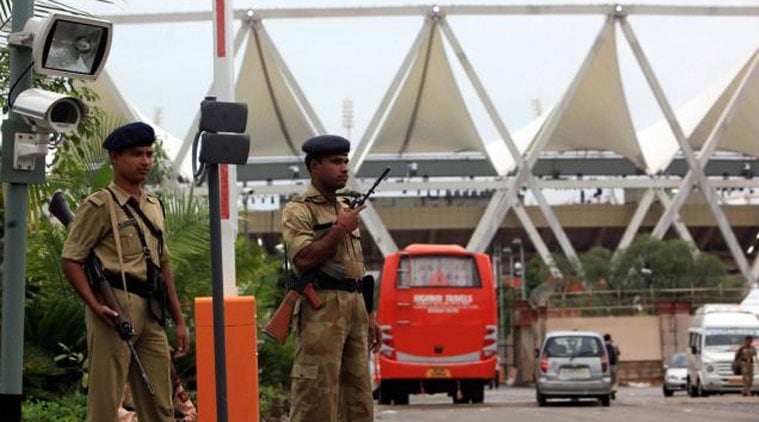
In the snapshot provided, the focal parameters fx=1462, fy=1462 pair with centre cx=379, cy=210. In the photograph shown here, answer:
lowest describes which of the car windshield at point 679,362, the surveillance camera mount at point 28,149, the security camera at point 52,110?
the car windshield at point 679,362

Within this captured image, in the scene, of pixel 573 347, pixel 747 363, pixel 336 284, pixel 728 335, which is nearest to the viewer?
pixel 336 284

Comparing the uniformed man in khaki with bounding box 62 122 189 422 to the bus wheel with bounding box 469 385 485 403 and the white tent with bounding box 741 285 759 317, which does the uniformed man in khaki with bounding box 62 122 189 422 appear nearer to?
the bus wheel with bounding box 469 385 485 403

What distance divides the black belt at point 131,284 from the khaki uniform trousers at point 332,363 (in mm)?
838

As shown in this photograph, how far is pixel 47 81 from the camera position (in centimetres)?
1120

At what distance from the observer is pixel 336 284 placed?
7016mm

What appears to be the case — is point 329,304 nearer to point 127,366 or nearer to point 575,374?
point 127,366

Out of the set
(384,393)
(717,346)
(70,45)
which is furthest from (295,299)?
(717,346)

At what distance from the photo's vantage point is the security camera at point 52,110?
6.33 meters

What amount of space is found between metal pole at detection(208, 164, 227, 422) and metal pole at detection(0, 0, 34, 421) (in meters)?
0.93

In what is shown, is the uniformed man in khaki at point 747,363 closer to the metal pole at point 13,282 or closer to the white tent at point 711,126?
the metal pole at point 13,282

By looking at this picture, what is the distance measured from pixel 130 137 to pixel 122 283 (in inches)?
26.8

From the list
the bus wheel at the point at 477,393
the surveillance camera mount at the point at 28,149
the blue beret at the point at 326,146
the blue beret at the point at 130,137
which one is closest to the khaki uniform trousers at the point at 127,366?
the blue beret at the point at 130,137

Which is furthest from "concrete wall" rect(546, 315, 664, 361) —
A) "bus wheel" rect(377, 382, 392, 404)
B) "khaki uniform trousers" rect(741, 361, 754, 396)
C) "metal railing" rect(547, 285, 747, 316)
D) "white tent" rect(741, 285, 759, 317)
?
"bus wheel" rect(377, 382, 392, 404)

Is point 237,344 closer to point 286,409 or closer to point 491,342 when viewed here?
point 286,409
